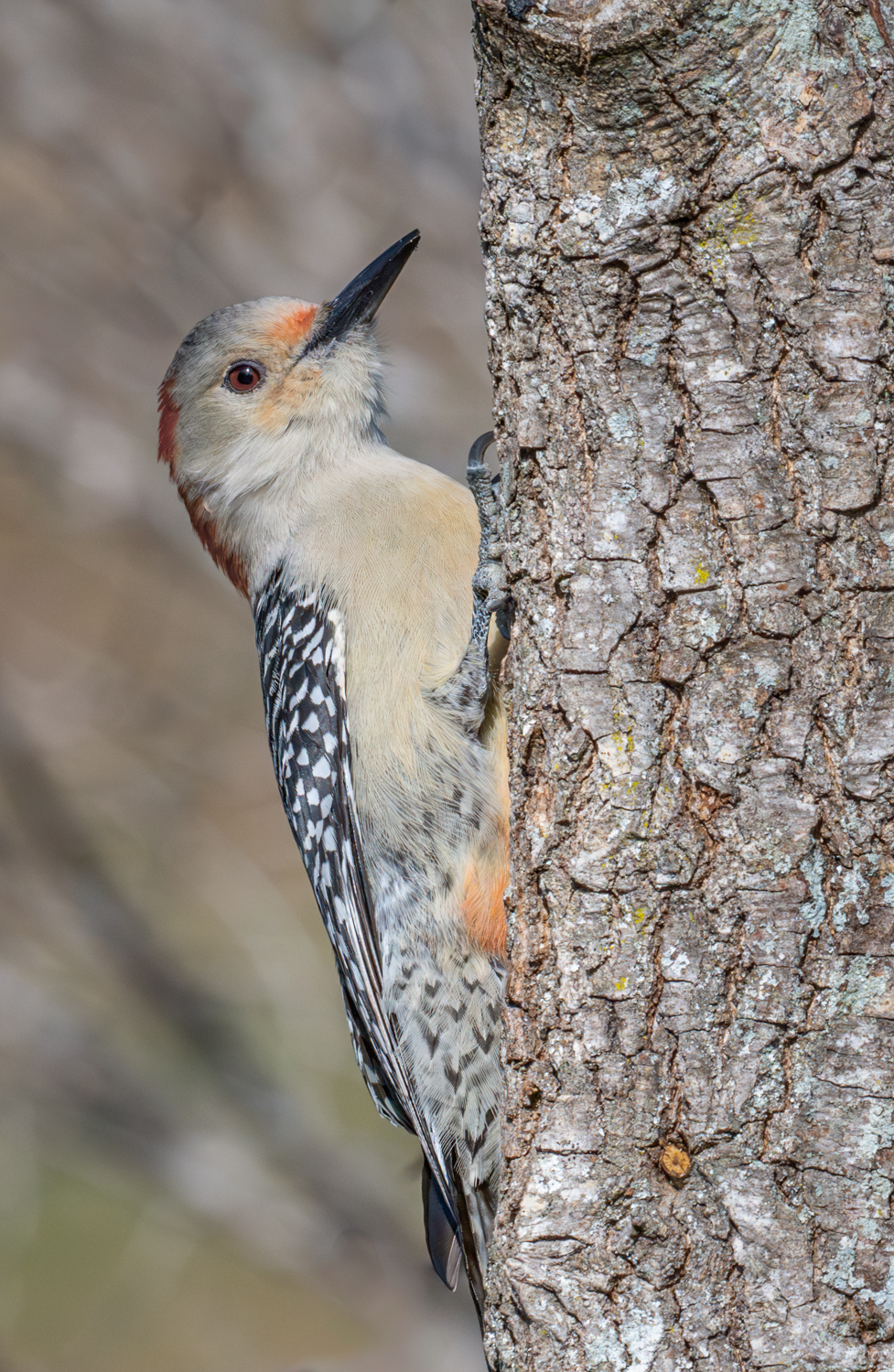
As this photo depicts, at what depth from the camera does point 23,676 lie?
23.0 feet

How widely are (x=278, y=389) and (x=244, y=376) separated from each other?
140 millimetres

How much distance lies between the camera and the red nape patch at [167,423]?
4531 mm

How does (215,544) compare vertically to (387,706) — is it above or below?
above

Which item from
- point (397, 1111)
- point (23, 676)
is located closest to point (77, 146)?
point (23, 676)

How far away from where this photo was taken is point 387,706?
136 inches

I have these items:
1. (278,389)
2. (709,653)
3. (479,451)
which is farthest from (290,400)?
(709,653)

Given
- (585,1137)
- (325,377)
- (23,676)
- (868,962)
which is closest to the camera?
(868,962)

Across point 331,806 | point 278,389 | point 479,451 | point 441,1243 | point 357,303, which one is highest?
point 357,303

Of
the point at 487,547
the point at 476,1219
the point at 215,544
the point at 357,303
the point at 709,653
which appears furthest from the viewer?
the point at 215,544

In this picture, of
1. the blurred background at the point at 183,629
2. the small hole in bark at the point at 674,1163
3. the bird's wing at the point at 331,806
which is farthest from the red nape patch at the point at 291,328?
the small hole in bark at the point at 674,1163

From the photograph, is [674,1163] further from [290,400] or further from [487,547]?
[290,400]

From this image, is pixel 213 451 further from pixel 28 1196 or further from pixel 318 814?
pixel 28 1196

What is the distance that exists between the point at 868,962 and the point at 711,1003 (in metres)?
0.24

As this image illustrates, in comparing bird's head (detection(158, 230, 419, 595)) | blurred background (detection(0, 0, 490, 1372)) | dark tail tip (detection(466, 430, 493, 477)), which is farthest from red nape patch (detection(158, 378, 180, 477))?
dark tail tip (detection(466, 430, 493, 477))
